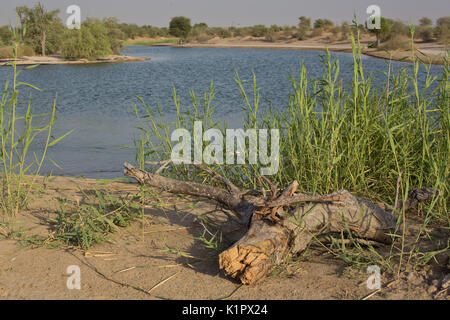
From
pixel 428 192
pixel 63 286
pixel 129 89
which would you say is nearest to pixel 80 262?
pixel 63 286

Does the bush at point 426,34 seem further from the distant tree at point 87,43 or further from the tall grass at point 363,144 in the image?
the tall grass at point 363,144

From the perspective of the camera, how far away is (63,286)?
2420 millimetres

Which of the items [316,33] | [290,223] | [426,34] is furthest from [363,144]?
[316,33]

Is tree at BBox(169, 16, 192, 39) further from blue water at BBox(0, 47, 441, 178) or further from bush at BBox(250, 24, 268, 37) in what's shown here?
blue water at BBox(0, 47, 441, 178)

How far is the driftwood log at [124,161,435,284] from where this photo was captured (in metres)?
2.32

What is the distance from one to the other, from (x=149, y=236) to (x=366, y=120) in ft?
5.59

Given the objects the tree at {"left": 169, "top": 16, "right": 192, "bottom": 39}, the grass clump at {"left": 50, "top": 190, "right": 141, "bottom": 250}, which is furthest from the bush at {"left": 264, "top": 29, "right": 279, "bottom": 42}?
the grass clump at {"left": 50, "top": 190, "right": 141, "bottom": 250}
